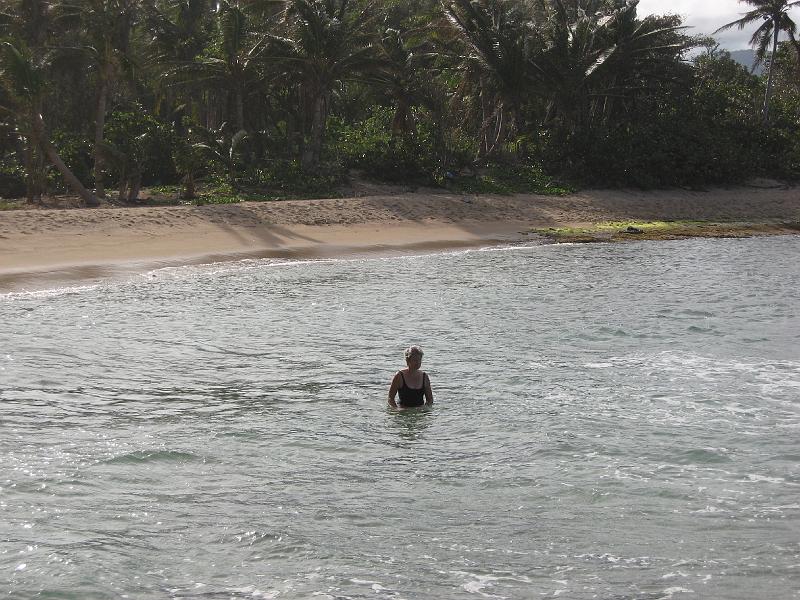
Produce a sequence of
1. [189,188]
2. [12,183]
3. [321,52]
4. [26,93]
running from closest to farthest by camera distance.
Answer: [26,93] → [189,188] → [12,183] → [321,52]

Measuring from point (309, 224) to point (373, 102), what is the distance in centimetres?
1575

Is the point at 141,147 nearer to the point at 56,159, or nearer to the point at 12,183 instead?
the point at 56,159

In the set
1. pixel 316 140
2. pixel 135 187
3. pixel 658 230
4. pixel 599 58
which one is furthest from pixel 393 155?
pixel 658 230

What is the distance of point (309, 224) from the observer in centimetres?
2647

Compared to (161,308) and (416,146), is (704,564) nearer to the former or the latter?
(161,308)

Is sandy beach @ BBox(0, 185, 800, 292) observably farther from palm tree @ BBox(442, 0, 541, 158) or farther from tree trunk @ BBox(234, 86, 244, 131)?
tree trunk @ BBox(234, 86, 244, 131)

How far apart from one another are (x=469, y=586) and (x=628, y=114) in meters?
34.1

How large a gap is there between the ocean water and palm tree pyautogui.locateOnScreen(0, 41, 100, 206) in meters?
9.66

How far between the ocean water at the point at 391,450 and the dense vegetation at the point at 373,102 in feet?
43.3

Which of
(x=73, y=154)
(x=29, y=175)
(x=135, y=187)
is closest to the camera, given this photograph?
(x=29, y=175)

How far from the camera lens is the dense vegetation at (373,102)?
2951 centimetres

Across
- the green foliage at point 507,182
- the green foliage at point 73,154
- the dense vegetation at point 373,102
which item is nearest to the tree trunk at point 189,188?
the dense vegetation at point 373,102

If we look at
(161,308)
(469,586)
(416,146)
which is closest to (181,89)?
(416,146)

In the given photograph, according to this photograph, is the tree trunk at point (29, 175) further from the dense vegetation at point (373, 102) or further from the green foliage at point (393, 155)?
the green foliage at point (393, 155)
